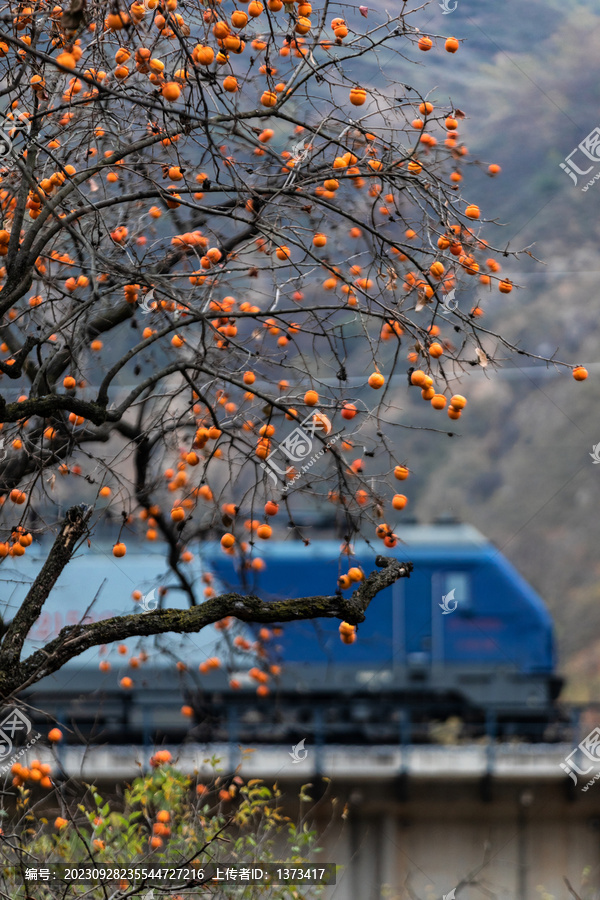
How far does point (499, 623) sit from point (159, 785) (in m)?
8.47

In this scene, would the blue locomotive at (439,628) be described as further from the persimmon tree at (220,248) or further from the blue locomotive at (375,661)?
the persimmon tree at (220,248)

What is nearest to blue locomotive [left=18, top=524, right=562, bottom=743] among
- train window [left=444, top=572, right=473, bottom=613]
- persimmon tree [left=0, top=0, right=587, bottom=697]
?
train window [left=444, top=572, right=473, bottom=613]

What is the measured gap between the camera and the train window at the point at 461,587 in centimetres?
1172

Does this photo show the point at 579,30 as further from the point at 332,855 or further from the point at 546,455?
the point at 332,855

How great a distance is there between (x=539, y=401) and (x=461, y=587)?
26681 mm

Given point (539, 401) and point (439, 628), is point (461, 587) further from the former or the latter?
point (539, 401)

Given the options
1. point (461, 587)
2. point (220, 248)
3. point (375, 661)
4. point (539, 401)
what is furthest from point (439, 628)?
point (539, 401)

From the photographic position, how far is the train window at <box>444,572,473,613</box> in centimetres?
1172

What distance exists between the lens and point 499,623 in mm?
11883

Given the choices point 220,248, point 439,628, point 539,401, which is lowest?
point 220,248

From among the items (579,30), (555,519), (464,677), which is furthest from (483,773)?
(579,30)

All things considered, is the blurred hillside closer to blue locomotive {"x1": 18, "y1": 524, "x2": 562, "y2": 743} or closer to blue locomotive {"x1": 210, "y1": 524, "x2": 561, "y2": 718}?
blue locomotive {"x1": 210, "y1": 524, "x2": 561, "y2": 718}

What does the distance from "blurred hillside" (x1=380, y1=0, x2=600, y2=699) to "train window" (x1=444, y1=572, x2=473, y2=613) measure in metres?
15.5

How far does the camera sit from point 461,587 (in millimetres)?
11812
